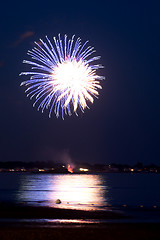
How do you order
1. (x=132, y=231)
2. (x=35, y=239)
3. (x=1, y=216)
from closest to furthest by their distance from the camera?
(x=35, y=239)
(x=132, y=231)
(x=1, y=216)

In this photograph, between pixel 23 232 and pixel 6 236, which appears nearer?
pixel 6 236

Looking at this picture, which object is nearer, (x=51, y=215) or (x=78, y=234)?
(x=78, y=234)

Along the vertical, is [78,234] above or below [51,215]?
above

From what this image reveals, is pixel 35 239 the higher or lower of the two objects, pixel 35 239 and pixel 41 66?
the lower

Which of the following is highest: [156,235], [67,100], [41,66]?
[41,66]

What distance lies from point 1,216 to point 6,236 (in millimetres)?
12732

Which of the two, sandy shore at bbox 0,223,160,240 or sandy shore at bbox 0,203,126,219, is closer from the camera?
sandy shore at bbox 0,223,160,240

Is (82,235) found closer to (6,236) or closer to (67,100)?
(6,236)

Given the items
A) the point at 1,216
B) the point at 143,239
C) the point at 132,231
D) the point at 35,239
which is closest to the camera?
the point at 35,239

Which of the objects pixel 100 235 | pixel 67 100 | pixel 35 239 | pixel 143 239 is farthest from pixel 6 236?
pixel 67 100

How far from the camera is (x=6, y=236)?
2033 cm

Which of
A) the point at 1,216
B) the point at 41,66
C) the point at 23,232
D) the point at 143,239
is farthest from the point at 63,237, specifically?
the point at 41,66

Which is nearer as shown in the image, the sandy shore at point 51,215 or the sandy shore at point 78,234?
the sandy shore at point 78,234

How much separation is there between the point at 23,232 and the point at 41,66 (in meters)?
16.1
